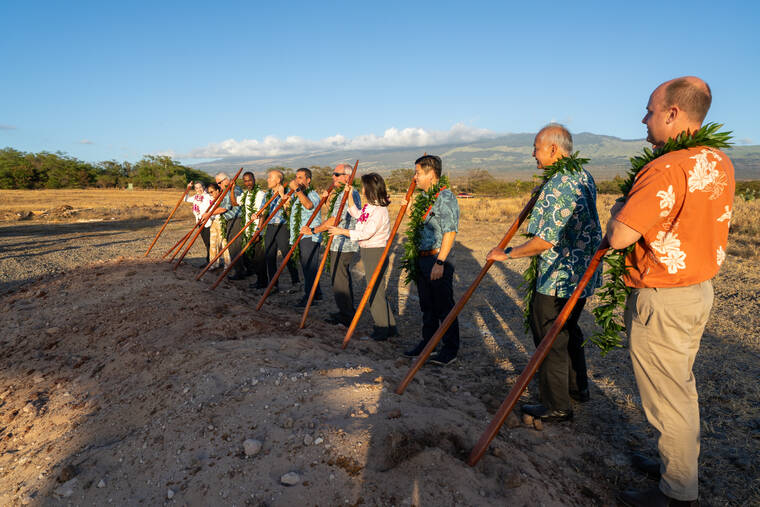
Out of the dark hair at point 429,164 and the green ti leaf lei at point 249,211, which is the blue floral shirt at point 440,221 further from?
the green ti leaf lei at point 249,211

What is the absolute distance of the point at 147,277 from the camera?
22.9 feet

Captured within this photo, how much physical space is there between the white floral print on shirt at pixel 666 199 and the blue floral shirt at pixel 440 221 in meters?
2.27

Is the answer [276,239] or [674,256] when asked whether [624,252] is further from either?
[276,239]

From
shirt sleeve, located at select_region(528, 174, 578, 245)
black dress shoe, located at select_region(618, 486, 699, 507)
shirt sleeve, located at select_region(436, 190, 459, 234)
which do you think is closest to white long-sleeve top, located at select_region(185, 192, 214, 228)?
shirt sleeve, located at select_region(436, 190, 459, 234)

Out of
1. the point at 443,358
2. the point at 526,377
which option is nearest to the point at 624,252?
the point at 526,377

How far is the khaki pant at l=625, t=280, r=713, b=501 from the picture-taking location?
2.19 meters

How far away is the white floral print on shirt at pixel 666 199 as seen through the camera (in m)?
2.07

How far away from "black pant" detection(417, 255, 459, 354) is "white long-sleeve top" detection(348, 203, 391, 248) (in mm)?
610

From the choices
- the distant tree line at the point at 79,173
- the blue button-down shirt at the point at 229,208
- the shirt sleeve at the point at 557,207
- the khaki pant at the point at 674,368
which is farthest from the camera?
the distant tree line at the point at 79,173

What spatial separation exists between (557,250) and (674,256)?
40.1 inches

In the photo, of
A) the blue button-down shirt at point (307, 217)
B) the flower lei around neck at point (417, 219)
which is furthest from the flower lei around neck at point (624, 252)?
the blue button-down shirt at point (307, 217)

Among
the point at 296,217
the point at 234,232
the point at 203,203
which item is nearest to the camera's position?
the point at 296,217

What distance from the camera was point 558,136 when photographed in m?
3.14

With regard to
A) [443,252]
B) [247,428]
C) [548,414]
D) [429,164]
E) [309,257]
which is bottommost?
[548,414]
